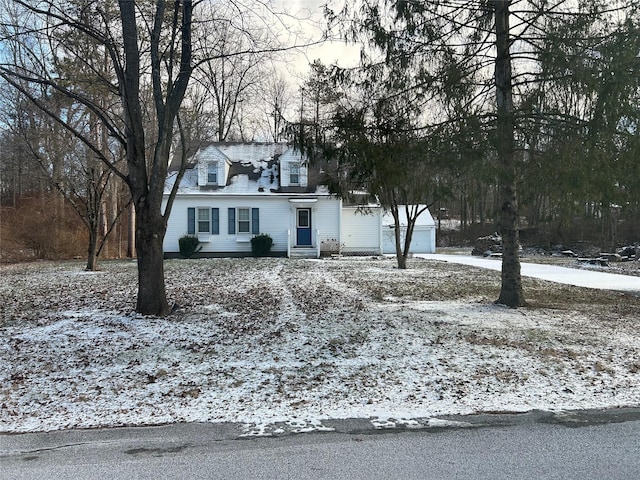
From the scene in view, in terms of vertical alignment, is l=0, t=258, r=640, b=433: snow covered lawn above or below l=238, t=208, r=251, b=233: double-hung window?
below

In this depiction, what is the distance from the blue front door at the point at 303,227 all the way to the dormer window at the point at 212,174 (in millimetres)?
4481

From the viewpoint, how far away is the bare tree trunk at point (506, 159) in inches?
295

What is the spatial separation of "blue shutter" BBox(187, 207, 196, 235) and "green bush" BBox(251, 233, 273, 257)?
2.95m

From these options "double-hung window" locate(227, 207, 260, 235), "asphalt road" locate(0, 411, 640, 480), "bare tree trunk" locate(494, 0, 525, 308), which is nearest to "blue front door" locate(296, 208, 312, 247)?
"double-hung window" locate(227, 207, 260, 235)

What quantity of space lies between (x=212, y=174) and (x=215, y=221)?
2.43m

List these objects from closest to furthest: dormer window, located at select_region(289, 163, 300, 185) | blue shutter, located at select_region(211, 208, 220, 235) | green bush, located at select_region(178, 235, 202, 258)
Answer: green bush, located at select_region(178, 235, 202, 258)
blue shutter, located at select_region(211, 208, 220, 235)
dormer window, located at select_region(289, 163, 300, 185)

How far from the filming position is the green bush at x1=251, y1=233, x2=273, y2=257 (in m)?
22.4

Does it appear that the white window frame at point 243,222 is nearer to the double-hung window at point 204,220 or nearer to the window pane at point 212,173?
the double-hung window at point 204,220

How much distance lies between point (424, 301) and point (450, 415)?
217 inches

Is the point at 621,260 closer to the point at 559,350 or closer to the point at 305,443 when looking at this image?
the point at 559,350

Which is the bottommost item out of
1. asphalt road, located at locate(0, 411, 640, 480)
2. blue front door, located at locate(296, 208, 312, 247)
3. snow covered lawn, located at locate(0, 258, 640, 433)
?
asphalt road, located at locate(0, 411, 640, 480)

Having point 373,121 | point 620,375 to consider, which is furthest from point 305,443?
point 373,121

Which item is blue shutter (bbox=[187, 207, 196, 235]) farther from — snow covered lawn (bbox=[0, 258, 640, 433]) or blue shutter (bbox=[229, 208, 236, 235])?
snow covered lawn (bbox=[0, 258, 640, 433])

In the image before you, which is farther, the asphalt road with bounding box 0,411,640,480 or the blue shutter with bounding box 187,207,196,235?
the blue shutter with bounding box 187,207,196,235
